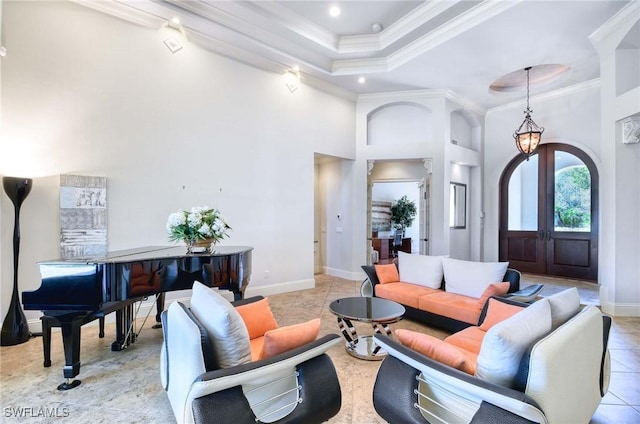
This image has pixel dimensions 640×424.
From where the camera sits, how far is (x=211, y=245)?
3.42 m

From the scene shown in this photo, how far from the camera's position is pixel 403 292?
13.3ft

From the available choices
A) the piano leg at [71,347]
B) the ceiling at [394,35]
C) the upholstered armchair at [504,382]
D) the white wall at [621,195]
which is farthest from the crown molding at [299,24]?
the upholstered armchair at [504,382]

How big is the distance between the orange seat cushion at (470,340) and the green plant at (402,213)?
17.7 ft

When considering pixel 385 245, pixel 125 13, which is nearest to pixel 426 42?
pixel 125 13

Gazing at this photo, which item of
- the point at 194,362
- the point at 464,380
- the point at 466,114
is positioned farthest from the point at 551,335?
the point at 466,114

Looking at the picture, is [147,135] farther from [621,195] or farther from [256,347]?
[621,195]

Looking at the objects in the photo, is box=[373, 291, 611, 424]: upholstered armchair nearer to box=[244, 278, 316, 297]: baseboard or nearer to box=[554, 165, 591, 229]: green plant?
box=[244, 278, 316, 297]: baseboard

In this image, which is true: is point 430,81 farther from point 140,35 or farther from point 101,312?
point 101,312

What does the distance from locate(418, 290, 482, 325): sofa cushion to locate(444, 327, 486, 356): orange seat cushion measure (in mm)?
627

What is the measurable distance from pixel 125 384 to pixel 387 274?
10.8ft

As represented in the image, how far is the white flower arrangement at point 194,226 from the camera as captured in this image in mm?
3221

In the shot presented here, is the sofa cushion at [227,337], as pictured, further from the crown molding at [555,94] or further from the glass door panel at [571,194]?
the crown molding at [555,94]

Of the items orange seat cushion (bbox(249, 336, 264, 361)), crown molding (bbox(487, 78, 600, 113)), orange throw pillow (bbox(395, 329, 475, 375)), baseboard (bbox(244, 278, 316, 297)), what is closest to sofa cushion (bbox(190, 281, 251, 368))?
orange seat cushion (bbox(249, 336, 264, 361))

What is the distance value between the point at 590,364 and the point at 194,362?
2.33 metres
